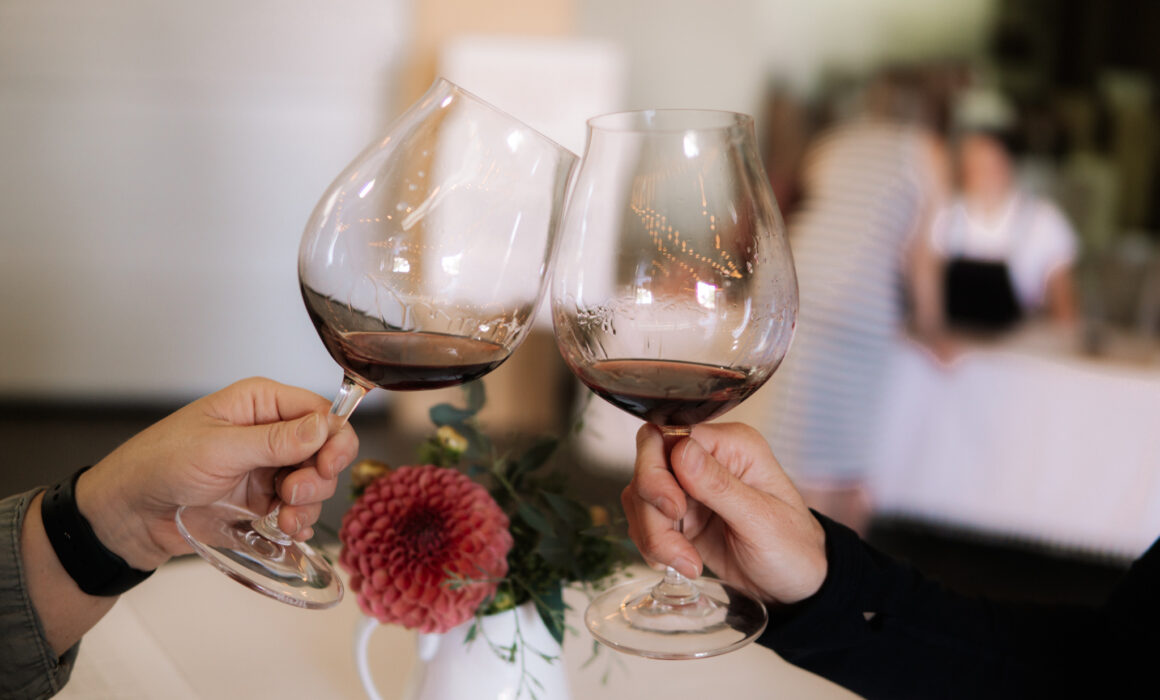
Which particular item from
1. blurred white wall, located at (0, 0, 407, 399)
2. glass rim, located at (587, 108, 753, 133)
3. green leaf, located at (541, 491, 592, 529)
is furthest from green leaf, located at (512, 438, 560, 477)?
blurred white wall, located at (0, 0, 407, 399)

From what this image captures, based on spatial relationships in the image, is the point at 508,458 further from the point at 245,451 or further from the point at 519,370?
the point at 519,370

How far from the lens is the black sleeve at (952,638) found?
0.79m

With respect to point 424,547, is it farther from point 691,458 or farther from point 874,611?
point 874,611

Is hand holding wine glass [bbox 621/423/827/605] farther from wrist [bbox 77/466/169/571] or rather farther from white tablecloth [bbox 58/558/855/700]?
wrist [bbox 77/466/169/571]

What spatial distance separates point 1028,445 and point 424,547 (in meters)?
2.18

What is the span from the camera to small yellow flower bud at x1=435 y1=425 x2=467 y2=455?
2.54 ft

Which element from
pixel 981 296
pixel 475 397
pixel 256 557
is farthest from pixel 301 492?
pixel 981 296

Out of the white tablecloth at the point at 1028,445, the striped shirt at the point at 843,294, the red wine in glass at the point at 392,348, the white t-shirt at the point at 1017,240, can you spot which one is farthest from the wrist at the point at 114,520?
the white t-shirt at the point at 1017,240

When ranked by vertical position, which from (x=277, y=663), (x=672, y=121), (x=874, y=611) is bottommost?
(x=277, y=663)

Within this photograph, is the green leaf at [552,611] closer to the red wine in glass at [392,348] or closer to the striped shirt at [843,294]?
the red wine in glass at [392,348]

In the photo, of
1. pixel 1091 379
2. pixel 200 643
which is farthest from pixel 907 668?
pixel 1091 379

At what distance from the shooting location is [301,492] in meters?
0.73

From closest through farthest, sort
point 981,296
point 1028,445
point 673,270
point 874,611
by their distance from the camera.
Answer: point 673,270
point 874,611
point 1028,445
point 981,296

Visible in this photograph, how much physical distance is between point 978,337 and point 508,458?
2.13 metres
